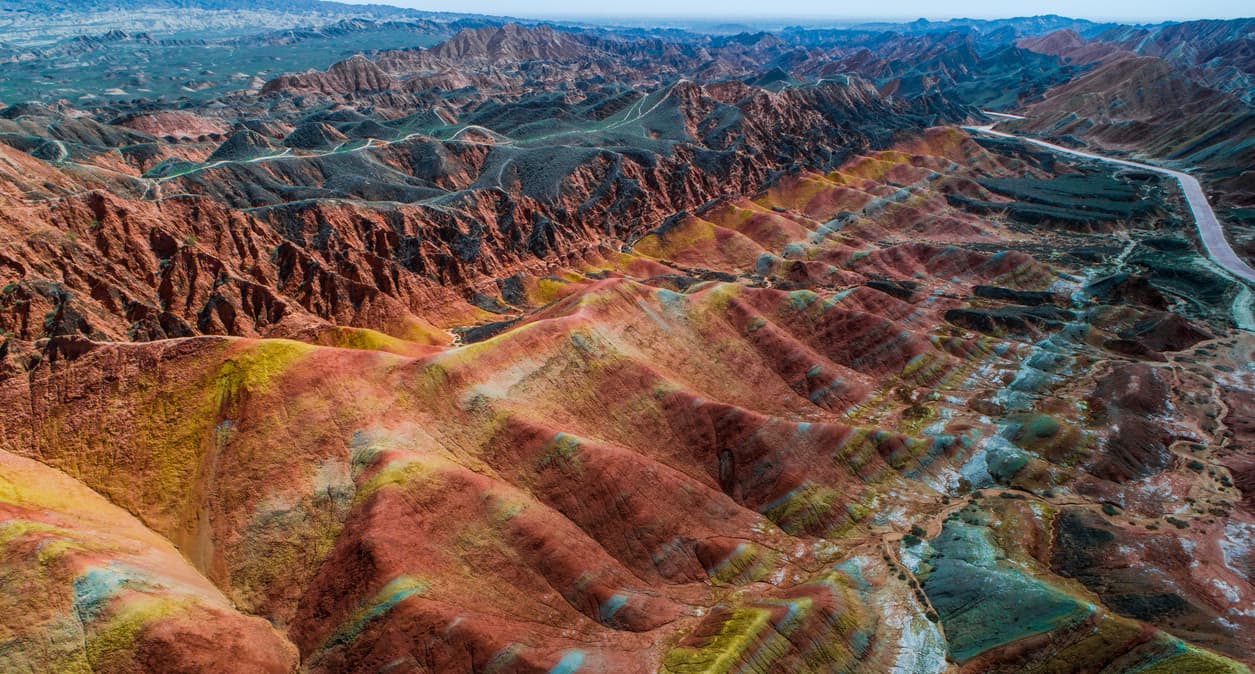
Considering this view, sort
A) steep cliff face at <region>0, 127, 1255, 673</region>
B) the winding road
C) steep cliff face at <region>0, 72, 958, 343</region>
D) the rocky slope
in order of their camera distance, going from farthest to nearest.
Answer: the winding road, steep cliff face at <region>0, 72, 958, 343</region>, steep cliff face at <region>0, 127, 1255, 673</region>, the rocky slope

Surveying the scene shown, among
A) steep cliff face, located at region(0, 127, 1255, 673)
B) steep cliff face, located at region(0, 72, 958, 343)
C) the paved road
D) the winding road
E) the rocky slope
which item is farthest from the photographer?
the paved road

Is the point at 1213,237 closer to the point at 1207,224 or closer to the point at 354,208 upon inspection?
the point at 1207,224

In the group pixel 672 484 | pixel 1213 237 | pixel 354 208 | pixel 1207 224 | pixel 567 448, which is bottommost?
pixel 672 484

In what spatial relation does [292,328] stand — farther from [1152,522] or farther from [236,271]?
[1152,522]

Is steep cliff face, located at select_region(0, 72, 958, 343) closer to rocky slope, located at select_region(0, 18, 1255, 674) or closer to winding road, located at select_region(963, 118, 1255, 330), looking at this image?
rocky slope, located at select_region(0, 18, 1255, 674)

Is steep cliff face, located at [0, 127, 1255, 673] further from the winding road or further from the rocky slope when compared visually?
the winding road

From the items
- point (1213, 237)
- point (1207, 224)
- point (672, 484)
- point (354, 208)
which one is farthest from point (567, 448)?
point (1207, 224)

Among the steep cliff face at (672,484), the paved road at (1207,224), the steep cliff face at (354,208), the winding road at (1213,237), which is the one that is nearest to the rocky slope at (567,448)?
the steep cliff face at (672,484)

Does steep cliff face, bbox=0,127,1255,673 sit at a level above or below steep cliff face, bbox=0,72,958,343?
below

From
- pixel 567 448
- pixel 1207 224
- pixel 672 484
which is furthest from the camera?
pixel 1207 224

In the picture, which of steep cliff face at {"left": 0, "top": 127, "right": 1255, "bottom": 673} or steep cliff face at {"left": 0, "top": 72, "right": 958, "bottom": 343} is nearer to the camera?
steep cliff face at {"left": 0, "top": 127, "right": 1255, "bottom": 673}

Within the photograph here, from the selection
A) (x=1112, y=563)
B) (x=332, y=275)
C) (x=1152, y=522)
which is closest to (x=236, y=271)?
(x=332, y=275)

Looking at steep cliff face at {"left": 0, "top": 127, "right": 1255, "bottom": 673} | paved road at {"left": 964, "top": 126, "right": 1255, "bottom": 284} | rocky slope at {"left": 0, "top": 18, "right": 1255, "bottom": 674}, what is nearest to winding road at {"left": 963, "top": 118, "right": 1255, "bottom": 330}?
paved road at {"left": 964, "top": 126, "right": 1255, "bottom": 284}
